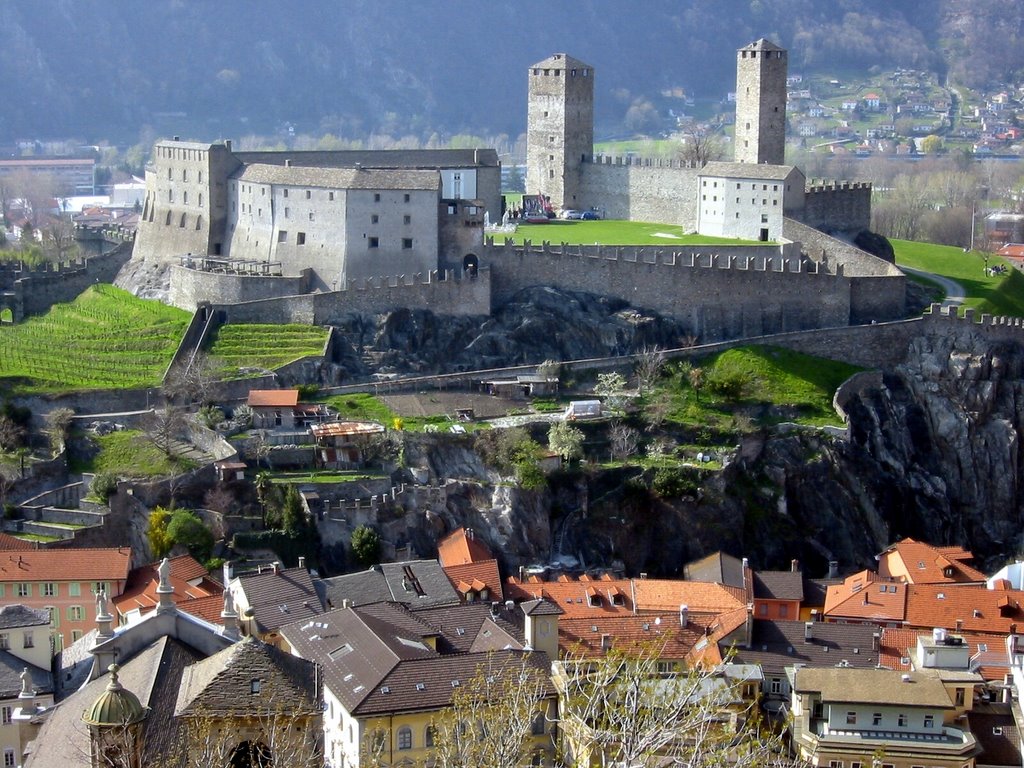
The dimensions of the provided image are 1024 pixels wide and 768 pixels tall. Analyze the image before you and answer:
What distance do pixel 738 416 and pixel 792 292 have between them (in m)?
8.44

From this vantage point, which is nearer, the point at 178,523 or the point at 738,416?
the point at 178,523

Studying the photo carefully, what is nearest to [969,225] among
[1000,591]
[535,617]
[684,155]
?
[684,155]

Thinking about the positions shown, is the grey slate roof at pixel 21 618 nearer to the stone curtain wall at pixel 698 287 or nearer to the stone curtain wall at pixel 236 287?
the stone curtain wall at pixel 236 287

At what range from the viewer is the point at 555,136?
94.8 meters

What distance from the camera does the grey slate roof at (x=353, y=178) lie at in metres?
75.6

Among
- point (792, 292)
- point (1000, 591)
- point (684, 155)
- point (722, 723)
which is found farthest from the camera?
point (684, 155)

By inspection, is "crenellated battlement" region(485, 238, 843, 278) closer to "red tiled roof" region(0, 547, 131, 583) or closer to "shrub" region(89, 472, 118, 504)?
"shrub" region(89, 472, 118, 504)

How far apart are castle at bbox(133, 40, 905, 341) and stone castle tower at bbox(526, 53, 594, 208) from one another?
8455 millimetres

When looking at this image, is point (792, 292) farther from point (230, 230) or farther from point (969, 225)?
point (969, 225)

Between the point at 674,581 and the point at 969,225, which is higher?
the point at 969,225

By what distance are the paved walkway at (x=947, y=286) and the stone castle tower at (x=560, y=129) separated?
17.5 metres

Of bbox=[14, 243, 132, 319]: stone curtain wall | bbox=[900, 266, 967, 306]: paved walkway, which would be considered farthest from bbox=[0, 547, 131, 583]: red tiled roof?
bbox=[900, 266, 967, 306]: paved walkway

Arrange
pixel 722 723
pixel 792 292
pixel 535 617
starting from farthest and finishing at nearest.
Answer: pixel 792 292 → pixel 535 617 → pixel 722 723

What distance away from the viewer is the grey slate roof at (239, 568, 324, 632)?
4931cm
